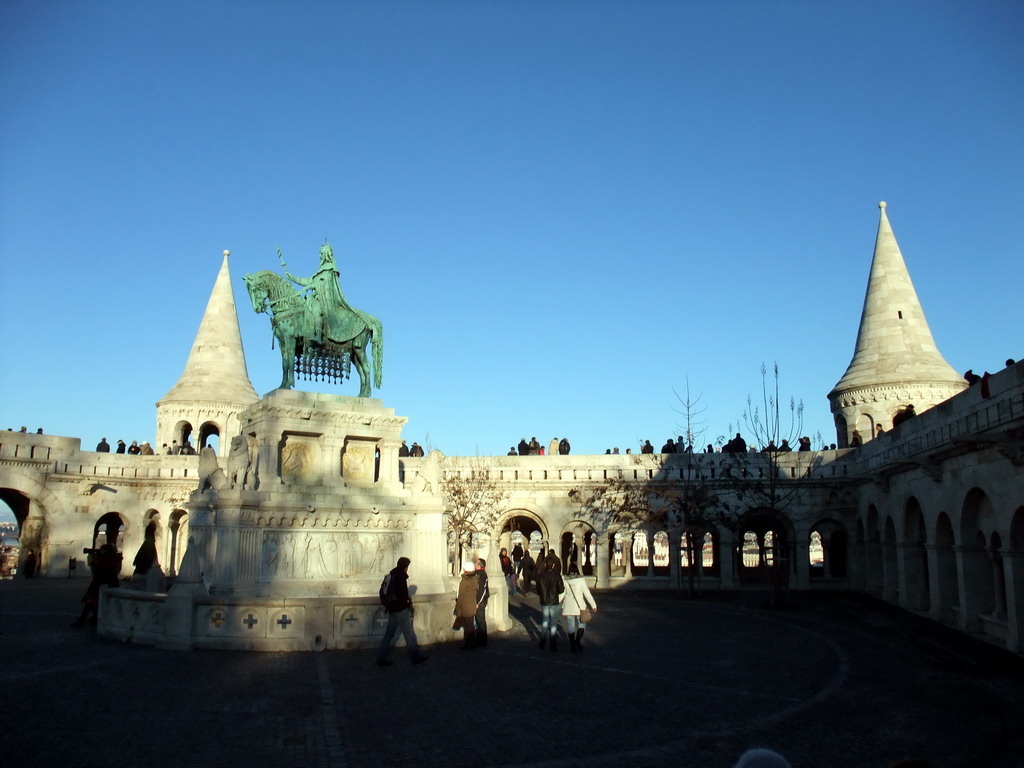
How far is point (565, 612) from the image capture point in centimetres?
1262

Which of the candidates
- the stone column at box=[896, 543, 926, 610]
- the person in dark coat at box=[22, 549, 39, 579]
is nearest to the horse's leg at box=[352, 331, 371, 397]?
the stone column at box=[896, 543, 926, 610]

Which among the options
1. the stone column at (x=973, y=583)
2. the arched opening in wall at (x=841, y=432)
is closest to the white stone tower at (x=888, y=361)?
the arched opening in wall at (x=841, y=432)

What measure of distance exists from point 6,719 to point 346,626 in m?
5.08

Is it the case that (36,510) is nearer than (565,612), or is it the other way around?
(565,612)

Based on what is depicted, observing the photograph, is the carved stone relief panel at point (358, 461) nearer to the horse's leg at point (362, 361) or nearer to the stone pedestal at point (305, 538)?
the stone pedestal at point (305, 538)

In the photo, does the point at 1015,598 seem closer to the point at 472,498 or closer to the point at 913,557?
the point at 913,557

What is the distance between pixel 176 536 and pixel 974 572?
26910 mm

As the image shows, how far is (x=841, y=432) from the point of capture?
30812mm

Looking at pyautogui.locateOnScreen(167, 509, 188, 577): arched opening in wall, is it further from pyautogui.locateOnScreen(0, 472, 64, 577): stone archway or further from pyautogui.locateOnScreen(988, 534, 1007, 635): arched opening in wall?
pyautogui.locateOnScreen(988, 534, 1007, 635): arched opening in wall

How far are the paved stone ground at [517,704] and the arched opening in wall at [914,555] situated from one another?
641 centimetres

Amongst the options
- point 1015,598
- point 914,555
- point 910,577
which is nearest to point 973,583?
point 1015,598

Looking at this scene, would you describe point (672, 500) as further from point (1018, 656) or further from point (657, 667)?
point (657, 667)

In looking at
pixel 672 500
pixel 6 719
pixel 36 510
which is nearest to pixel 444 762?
pixel 6 719

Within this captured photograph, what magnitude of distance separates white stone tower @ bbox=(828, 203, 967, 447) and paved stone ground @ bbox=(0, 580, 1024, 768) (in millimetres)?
16050
